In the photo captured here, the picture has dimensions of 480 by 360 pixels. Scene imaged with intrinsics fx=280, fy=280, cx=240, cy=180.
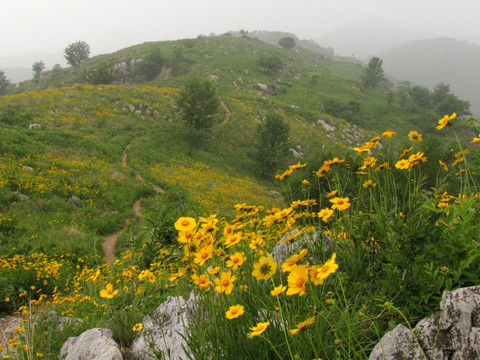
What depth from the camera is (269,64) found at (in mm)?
49188

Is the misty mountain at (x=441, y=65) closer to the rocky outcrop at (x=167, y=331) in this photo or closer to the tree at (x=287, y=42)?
the tree at (x=287, y=42)

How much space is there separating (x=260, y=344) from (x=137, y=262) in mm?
3493

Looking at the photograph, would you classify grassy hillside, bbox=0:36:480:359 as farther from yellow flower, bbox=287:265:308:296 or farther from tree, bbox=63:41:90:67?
tree, bbox=63:41:90:67

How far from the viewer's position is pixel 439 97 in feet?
168

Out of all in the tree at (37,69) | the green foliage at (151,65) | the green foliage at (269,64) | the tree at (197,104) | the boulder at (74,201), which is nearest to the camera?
the boulder at (74,201)

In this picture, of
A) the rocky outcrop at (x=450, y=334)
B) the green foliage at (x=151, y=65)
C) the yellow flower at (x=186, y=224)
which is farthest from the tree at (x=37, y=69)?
the rocky outcrop at (x=450, y=334)

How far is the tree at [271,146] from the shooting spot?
22.9 metres

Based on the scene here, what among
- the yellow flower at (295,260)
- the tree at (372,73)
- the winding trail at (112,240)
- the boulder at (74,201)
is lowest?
the winding trail at (112,240)

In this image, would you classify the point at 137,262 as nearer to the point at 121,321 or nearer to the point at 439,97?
the point at 121,321

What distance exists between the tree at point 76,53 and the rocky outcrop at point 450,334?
69436 millimetres

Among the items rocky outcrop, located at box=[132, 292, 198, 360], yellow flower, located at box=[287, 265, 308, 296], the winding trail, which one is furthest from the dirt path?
yellow flower, located at box=[287, 265, 308, 296]

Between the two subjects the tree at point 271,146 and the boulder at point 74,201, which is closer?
the boulder at point 74,201

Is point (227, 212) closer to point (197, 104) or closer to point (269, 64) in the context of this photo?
point (197, 104)

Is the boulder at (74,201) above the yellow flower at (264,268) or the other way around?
the other way around
